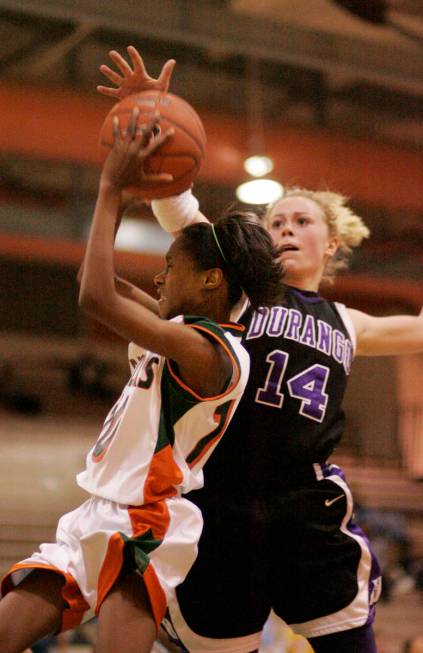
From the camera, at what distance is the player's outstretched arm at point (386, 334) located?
137 inches

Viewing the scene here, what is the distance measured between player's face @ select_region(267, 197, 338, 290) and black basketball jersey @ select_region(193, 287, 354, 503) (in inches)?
5.3

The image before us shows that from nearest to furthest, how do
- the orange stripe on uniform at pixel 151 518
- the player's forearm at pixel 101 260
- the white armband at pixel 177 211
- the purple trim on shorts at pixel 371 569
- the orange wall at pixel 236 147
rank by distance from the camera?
the player's forearm at pixel 101 260 → the orange stripe on uniform at pixel 151 518 → the white armband at pixel 177 211 → the purple trim on shorts at pixel 371 569 → the orange wall at pixel 236 147

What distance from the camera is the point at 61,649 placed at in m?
7.52

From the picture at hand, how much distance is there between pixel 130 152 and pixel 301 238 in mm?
1089

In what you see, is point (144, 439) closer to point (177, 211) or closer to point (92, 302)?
point (92, 302)

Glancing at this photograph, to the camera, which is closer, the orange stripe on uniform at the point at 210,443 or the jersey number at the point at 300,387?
the orange stripe on uniform at the point at 210,443

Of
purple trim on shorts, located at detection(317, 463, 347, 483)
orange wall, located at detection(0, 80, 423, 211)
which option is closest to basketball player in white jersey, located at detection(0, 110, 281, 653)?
purple trim on shorts, located at detection(317, 463, 347, 483)

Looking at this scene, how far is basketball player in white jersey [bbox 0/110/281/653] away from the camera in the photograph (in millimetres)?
2484

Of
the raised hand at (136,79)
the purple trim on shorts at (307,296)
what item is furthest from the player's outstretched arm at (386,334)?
the raised hand at (136,79)

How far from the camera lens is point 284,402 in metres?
3.12

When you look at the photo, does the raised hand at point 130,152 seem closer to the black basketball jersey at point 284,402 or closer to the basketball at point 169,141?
the basketball at point 169,141

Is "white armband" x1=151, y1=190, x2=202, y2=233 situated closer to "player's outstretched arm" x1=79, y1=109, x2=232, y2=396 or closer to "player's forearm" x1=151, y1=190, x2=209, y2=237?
"player's forearm" x1=151, y1=190, x2=209, y2=237

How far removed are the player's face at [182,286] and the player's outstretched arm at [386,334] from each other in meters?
0.88

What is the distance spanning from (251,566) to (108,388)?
39.9ft
